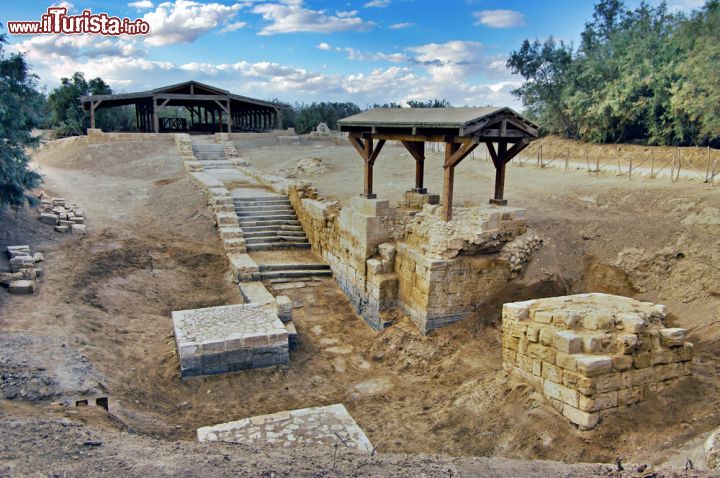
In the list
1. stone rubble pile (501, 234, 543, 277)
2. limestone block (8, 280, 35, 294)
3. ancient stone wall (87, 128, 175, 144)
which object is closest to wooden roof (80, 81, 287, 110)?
ancient stone wall (87, 128, 175, 144)

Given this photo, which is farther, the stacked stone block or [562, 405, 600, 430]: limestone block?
the stacked stone block

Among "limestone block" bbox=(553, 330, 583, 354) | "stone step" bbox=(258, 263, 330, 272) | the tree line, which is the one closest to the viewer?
"limestone block" bbox=(553, 330, 583, 354)

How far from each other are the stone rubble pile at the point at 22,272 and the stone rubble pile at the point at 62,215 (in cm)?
223

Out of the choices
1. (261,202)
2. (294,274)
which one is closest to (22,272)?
(294,274)

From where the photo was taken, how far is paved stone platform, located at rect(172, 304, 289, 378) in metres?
8.06

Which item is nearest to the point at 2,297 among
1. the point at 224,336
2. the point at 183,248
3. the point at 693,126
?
the point at 224,336

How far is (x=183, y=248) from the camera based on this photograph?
13.3 metres

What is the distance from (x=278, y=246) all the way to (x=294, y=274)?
1664mm

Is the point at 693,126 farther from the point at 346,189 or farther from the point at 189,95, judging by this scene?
the point at 189,95

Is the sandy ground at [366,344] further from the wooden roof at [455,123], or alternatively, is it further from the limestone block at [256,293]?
the wooden roof at [455,123]

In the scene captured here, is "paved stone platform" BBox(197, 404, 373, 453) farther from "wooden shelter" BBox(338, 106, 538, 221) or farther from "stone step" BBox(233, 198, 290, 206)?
"stone step" BBox(233, 198, 290, 206)

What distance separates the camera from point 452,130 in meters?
9.34

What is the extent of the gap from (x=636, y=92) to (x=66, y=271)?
21647 mm

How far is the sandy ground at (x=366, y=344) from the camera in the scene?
5.71 m
